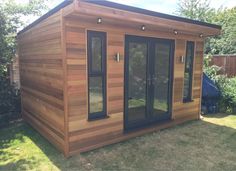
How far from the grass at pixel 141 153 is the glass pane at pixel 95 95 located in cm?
76

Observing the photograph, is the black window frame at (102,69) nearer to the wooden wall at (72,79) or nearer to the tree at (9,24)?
the wooden wall at (72,79)

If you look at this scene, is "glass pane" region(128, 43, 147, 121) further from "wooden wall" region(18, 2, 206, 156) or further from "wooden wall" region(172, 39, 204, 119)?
"wooden wall" region(172, 39, 204, 119)

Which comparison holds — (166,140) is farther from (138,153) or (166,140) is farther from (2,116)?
(2,116)

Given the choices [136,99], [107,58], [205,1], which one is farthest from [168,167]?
[205,1]

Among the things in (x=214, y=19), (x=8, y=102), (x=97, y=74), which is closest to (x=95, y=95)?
(x=97, y=74)

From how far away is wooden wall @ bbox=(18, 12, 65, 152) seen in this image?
11.5ft

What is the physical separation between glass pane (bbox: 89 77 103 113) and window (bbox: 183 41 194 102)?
2.52 m

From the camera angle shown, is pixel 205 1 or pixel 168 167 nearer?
pixel 168 167

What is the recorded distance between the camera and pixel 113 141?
4059mm

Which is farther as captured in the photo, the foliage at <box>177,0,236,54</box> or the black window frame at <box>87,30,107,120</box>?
the foliage at <box>177,0,236,54</box>

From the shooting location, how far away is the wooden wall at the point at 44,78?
352 centimetres

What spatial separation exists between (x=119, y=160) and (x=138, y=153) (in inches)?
16.2

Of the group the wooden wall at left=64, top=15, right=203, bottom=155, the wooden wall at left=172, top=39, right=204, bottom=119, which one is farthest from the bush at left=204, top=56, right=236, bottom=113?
the wooden wall at left=64, top=15, right=203, bottom=155

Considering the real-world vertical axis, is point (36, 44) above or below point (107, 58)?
above
